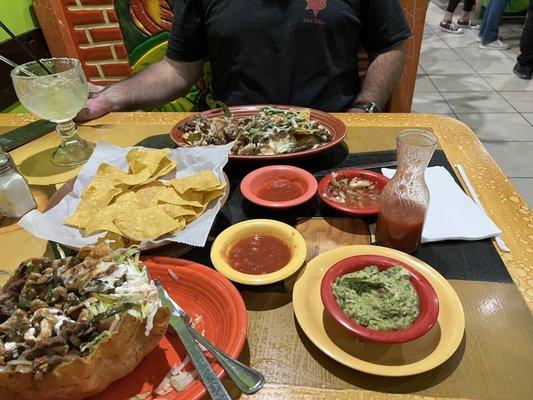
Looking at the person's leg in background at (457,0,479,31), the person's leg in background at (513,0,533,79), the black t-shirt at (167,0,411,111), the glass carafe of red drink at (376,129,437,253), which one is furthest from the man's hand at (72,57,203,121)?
the person's leg in background at (457,0,479,31)

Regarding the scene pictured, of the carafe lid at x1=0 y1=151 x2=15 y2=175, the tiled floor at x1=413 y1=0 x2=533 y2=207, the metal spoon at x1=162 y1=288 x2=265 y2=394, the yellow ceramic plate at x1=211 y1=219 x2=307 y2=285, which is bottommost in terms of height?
the tiled floor at x1=413 y1=0 x2=533 y2=207

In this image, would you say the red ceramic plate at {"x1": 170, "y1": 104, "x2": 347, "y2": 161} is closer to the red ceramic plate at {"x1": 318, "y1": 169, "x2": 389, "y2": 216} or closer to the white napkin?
the red ceramic plate at {"x1": 318, "y1": 169, "x2": 389, "y2": 216}

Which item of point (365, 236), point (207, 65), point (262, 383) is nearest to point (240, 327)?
point (262, 383)

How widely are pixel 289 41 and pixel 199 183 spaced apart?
1.28 meters

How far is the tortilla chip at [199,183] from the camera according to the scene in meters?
1.31

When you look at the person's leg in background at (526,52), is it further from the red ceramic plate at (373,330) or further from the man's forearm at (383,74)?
the red ceramic plate at (373,330)

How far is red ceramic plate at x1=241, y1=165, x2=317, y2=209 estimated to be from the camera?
4.50 feet

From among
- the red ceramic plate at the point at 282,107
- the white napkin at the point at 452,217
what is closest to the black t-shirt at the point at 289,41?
the red ceramic plate at the point at 282,107

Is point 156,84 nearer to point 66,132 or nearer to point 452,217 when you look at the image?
point 66,132

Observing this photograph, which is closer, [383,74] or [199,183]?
[199,183]

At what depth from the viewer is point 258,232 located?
1251 mm

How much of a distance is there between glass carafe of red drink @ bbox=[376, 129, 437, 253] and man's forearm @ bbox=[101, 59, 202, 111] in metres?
1.67

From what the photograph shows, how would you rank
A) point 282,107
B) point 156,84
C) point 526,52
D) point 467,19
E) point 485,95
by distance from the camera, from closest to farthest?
point 282,107, point 156,84, point 485,95, point 526,52, point 467,19

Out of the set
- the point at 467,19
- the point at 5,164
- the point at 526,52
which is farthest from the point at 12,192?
the point at 467,19
